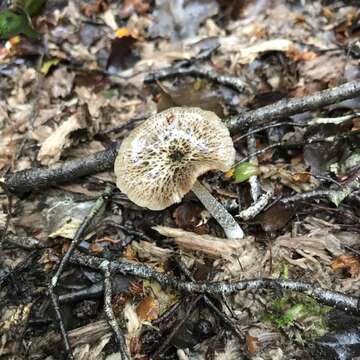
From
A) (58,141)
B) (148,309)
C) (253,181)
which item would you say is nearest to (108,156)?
(58,141)

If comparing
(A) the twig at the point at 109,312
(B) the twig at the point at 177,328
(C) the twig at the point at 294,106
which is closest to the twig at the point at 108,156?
(C) the twig at the point at 294,106

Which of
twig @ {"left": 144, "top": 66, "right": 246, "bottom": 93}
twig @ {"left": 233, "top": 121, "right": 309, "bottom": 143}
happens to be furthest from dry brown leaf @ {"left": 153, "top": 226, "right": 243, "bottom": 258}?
twig @ {"left": 144, "top": 66, "right": 246, "bottom": 93}

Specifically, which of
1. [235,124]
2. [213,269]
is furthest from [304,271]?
[235,124]

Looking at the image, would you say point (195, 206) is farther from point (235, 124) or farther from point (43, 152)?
point (43, 152)

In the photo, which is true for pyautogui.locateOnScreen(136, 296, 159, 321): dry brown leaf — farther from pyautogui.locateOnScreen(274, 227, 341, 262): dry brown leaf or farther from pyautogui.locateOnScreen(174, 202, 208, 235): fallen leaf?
pyautogui.locateOnScreen(274, 227, 341, 262): dry brown leaf

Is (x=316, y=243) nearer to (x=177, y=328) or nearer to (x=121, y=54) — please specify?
(x=177, y=328)
